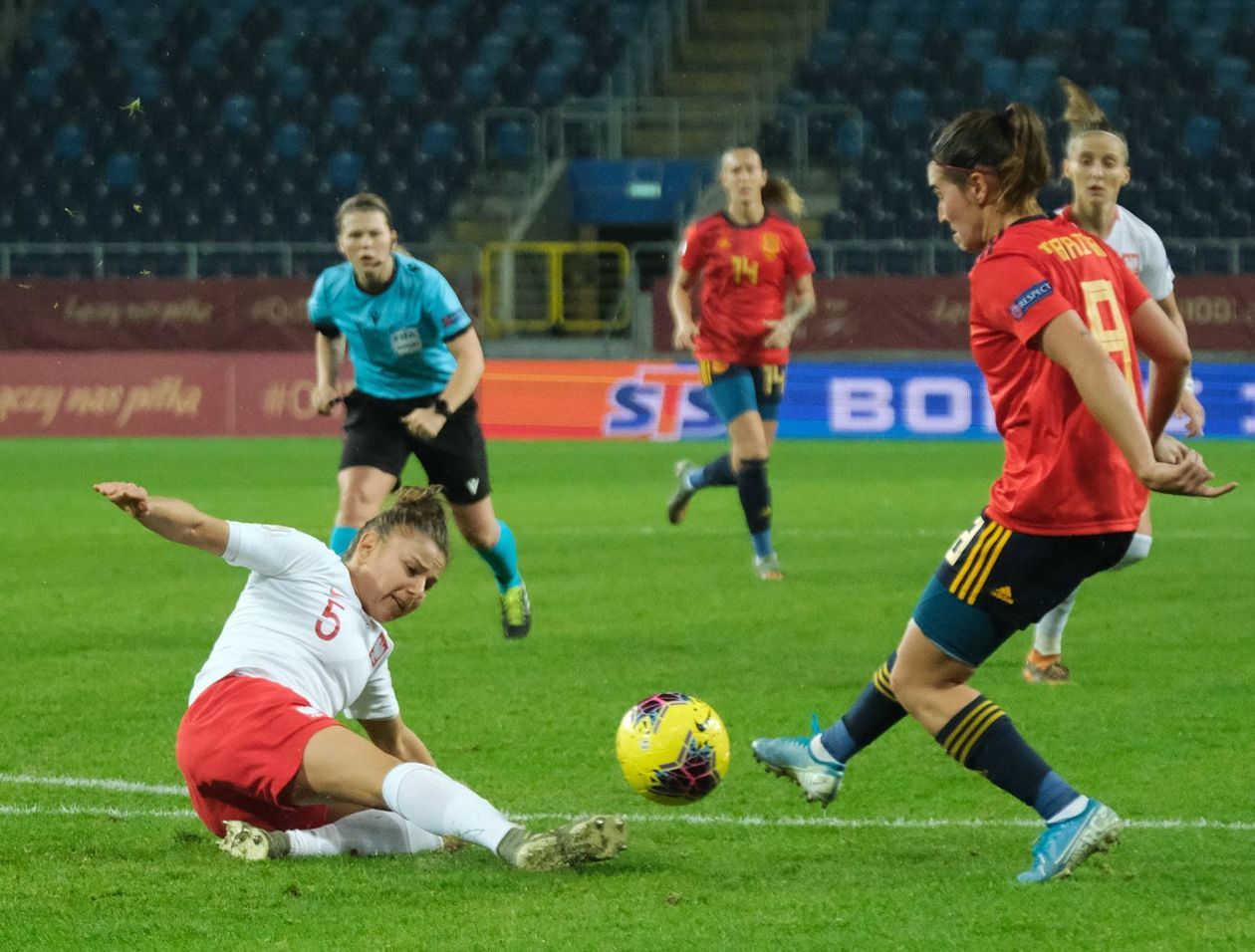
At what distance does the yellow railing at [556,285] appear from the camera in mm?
25422

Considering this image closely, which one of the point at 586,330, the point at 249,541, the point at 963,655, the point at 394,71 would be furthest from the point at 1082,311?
the point at 394,71

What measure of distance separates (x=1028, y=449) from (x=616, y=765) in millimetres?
2082

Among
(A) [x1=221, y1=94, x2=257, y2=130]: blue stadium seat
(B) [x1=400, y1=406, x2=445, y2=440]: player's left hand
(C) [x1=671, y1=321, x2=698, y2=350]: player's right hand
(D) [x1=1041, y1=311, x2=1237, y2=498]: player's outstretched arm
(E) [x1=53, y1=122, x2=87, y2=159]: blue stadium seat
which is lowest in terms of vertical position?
(E) [x1=53, y1=122, x2=87, y2=159]: blue stadium seat

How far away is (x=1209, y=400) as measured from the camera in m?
21.9

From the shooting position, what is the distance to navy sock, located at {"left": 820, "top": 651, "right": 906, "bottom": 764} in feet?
16.1

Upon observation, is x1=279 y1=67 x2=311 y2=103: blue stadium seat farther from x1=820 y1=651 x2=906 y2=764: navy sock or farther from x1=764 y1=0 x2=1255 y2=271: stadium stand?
x1=820 y1=651 x2=906 y2=764: navy sock

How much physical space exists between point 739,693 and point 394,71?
24.2 meters

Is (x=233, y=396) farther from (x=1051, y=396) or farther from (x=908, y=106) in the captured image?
(x=1051, y=396)

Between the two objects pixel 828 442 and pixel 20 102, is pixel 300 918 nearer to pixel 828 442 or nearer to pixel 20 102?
pixel 828 442

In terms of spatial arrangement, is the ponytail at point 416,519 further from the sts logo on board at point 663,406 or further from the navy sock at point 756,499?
the sts logo on board at point 663,406

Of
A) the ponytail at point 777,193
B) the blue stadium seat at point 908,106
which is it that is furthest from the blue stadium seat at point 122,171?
the ponytail at point 777,193

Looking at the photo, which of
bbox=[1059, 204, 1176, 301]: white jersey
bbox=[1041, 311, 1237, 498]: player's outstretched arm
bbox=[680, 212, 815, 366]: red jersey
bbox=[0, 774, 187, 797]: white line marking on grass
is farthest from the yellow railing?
bbox=[1041, 311, 1237, 498]: player's outstretched arm

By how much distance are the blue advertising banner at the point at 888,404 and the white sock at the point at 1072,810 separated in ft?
57.3

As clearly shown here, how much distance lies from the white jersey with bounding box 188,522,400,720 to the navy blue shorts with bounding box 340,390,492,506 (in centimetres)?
370
